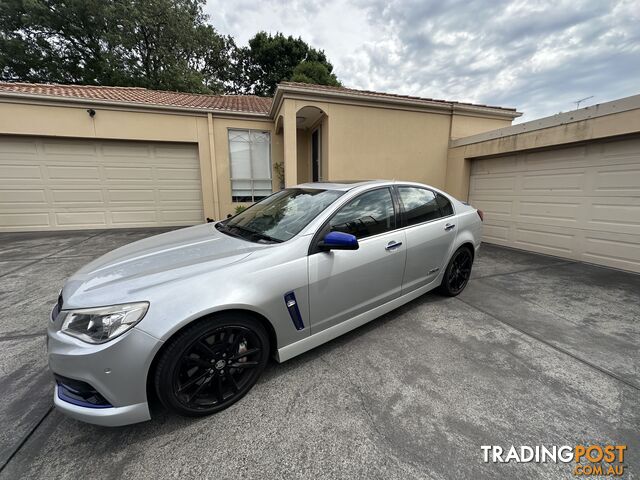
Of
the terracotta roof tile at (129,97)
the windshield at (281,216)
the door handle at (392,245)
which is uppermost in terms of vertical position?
the terracotta roof tile at (129,97)

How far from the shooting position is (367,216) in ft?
7.85

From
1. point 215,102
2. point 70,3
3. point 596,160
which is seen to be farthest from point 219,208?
point 70,3

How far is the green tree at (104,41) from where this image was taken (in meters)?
13.6

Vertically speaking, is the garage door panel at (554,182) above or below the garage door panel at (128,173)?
below

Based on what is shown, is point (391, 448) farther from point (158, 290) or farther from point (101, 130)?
point (101, 130)

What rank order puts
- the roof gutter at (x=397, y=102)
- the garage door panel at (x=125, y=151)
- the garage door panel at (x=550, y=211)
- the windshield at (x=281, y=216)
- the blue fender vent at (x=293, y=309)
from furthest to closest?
the garage door panel at (x=125, y=151) < the roof gutter at (x=397, y=102) < the garage door panel at (x=550, y=211) < the windshield at (x=281, y=216) < the blue fender vent at (x=293, y=309)

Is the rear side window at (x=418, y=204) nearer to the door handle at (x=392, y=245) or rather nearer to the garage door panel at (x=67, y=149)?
the door handle at (x=392, y=245)

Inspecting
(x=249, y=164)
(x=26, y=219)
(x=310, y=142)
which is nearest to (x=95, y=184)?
(x=26, y=219)

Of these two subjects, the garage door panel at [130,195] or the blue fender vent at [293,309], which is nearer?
the blue fender vent at [293,309]

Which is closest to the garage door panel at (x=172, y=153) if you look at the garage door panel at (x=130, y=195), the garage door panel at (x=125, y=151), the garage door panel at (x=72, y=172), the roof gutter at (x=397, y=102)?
the garage door panel at (x=125, y=151)

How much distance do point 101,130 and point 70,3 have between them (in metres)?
12.5

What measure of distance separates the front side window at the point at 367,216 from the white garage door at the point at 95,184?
25.3ft

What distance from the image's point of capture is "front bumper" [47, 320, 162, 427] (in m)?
1.35

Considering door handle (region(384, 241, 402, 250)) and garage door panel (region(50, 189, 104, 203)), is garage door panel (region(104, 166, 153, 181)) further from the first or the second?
door handle (region(384, 241, 402, 250))
